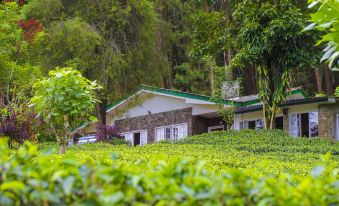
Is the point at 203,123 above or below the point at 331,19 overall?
below

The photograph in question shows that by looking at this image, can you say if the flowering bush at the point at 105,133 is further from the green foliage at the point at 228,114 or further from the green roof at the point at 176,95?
the green foliage at the point at 228,114

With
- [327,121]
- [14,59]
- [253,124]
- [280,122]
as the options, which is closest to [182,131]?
[253,124]

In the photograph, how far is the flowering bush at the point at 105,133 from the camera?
21.4 metres

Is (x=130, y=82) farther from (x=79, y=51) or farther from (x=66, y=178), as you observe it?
(x=66, y=178)

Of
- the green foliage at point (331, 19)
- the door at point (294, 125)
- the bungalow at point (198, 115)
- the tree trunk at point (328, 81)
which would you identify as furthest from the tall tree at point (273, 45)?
the green foliage at point (331, 19)

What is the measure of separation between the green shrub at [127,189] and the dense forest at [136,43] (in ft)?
47.5

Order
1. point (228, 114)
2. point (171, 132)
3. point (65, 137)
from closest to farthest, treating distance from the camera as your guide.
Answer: point (65, 137) < point (228, 114) < point (171, 132)

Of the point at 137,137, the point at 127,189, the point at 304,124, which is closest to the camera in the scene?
the point at 127,189

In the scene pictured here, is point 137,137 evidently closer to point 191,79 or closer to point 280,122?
point 280,122

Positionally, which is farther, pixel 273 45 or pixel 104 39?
pixel 104 39

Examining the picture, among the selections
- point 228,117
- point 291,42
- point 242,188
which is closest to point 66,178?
point 242,188

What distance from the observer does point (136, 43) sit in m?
24.0

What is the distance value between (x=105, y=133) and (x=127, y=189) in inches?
779

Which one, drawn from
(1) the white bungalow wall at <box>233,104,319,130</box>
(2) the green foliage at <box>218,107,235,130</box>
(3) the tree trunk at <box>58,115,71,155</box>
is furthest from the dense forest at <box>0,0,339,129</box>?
(3) the tree trunk at <box>58,115,71,155</box>
